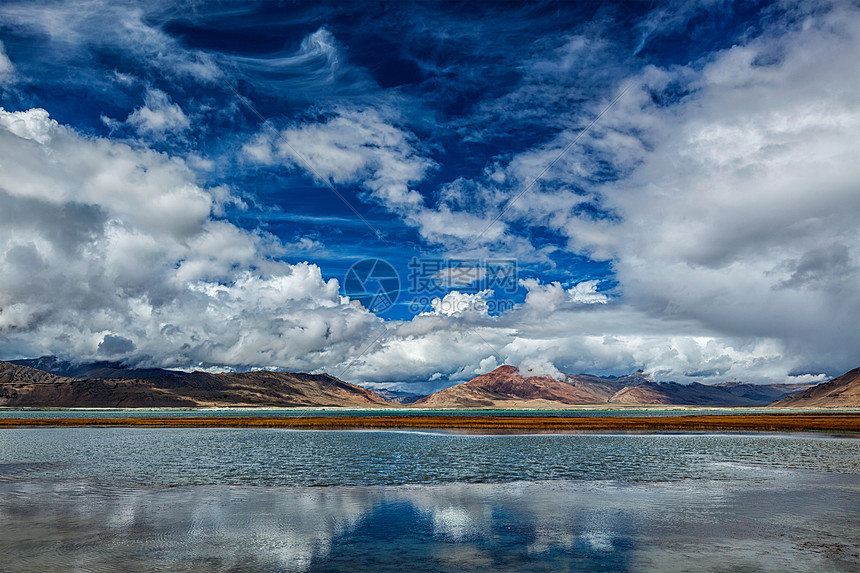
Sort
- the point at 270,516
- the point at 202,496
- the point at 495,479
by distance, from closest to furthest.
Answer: the point at 270,516 < the point at 202,496 < the point at 495,479

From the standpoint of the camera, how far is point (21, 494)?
106 ft

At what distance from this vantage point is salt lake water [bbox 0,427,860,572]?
1911cm

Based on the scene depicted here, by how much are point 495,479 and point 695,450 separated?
3314 centimetres

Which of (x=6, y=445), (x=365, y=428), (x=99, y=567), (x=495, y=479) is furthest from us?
(x=365, y=428)

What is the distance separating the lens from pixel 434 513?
26797 mm

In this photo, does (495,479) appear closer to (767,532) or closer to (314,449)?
(767,532)

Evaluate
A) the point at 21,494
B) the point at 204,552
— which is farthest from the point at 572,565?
the point at 21,494

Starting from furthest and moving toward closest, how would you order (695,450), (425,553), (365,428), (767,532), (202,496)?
(365,428), (695,450), (202,496), (767,532), (425,553)

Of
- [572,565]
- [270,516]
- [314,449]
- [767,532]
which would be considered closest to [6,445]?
[314,449]

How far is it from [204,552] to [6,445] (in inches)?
2746

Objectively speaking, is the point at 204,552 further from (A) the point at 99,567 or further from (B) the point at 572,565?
(B) the point at 572,565

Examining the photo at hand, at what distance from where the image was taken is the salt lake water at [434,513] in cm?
1911

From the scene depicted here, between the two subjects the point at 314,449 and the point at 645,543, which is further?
the point at 314,449

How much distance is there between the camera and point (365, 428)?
106 meters
